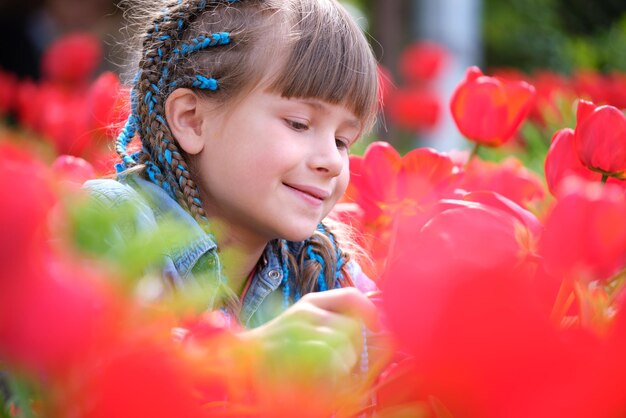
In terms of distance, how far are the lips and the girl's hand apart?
78cm

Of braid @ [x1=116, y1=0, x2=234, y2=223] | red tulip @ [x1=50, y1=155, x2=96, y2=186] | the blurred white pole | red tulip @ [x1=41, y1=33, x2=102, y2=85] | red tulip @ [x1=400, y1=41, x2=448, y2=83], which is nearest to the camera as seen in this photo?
red tulip @ [x1=50, y1=155, x2=96, y2=186]

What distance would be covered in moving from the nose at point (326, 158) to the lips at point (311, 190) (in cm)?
3

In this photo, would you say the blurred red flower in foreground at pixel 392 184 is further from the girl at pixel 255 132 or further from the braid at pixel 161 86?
the braid at pixel 161 86

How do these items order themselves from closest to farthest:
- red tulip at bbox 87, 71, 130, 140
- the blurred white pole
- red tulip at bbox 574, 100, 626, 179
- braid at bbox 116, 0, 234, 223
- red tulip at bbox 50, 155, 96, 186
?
red tulip at bbox 574, 100, 626, 179 < red tulip at bbox 50, 155, 96, 186 < braid at bbox 116, 0, 234, 223 < red tulip at bbox 87, 71, 130, 140 < the blurred white pole

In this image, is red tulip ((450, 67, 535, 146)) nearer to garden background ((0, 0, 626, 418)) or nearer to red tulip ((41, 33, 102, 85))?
garden background ((0, 0, 626, 418))

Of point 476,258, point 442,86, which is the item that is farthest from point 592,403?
point 442,86

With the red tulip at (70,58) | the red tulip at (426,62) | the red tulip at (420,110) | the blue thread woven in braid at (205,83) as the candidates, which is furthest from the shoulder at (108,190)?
the red tulip at (426,62)

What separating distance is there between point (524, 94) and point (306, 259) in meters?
0.44

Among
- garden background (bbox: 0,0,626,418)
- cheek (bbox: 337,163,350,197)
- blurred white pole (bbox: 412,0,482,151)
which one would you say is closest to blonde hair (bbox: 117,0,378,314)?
cheek (bbox: 337,163,350,197)

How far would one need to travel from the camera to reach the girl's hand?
0.33 metres

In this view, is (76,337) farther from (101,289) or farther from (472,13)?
(472,13)

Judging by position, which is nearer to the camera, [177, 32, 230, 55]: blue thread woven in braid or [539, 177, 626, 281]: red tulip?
[539, 177, 626, 281]: red tulip

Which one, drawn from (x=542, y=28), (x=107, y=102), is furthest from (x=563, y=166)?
(x=542, y=28)

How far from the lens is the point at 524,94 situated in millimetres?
1321
